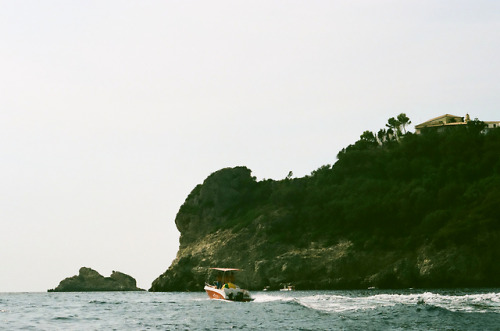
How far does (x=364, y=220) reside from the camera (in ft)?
426

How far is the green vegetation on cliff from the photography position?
107312mm

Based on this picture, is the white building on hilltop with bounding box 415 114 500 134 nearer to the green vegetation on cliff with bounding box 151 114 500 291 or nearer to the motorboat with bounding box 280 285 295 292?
the green vegetation on cliff with bounding box 151 114 500 291

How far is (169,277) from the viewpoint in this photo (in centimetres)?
14450

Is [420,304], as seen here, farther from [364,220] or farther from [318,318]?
[364,220]

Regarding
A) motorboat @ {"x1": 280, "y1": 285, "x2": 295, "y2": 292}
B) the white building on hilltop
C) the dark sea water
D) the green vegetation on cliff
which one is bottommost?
the dark sea water

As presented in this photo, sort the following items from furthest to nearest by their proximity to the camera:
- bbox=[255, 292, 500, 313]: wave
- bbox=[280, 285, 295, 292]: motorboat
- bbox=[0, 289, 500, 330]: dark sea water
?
bbox=[280, 285, 295, 292]: motorboat < bbox=[255, 292, 500, 313]: wave < bbox=[0, 289, 500, 330]: dark sea water

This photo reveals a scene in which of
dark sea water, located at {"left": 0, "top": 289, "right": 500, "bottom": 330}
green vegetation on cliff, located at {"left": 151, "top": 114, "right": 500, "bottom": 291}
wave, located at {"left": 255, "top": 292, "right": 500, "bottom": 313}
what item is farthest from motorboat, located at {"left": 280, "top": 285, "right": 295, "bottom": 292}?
dark sea water, located at {"left": 0, "top": 289, "right": 500, "bottom": 330}

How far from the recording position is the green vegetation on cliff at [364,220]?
352 feet

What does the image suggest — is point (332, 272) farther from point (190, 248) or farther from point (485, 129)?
point (485, 129)

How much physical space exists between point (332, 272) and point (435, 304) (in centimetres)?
6274

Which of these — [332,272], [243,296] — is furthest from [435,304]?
[332,272]

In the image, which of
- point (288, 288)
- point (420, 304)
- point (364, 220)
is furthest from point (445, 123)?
point (420, 304)

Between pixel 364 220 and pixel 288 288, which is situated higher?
pixel 364 220

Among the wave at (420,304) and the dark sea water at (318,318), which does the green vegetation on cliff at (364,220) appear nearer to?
the wave at (420,304)
